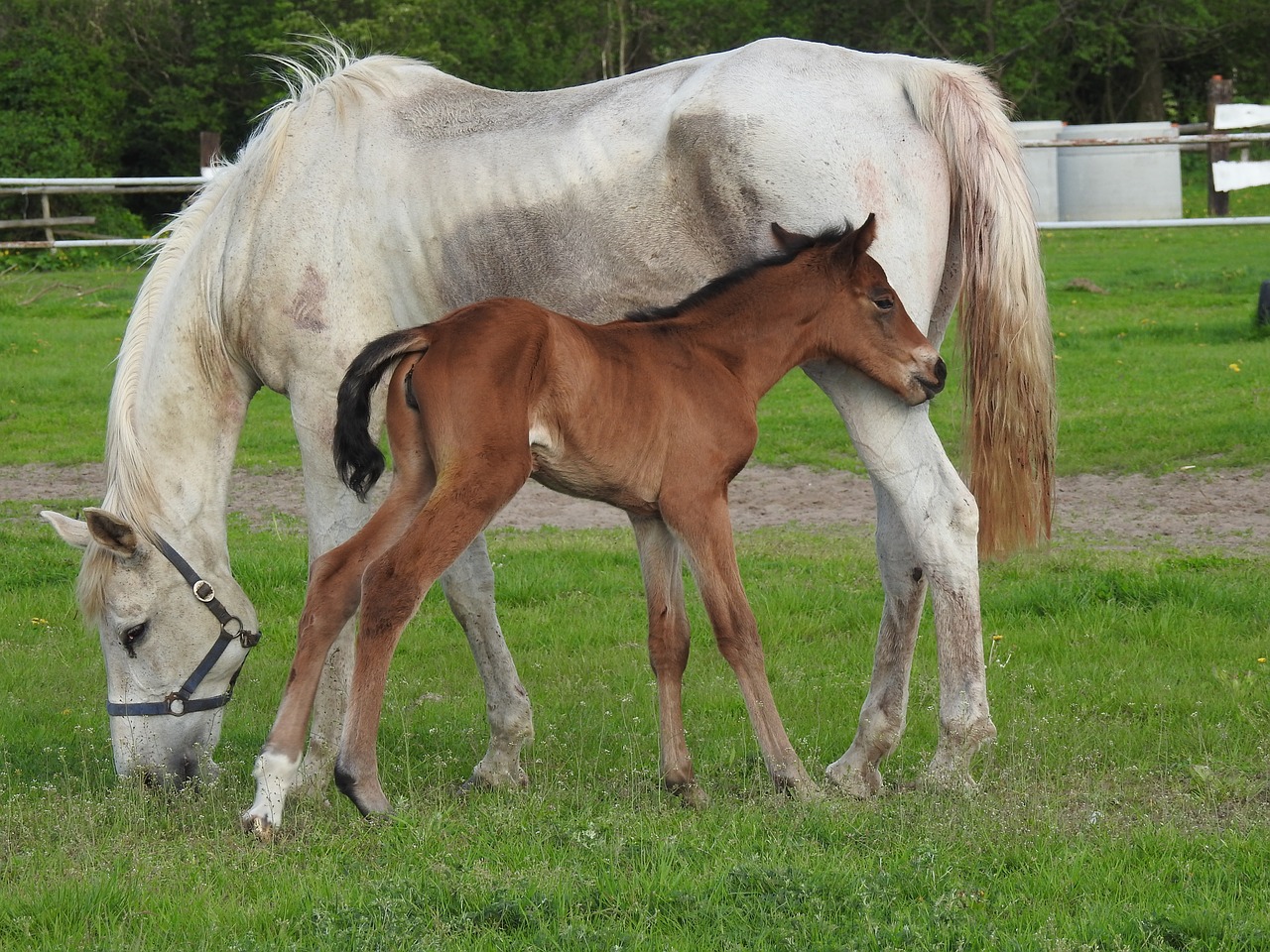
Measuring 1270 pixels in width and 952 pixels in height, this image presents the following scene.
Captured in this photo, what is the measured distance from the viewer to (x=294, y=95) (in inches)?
199

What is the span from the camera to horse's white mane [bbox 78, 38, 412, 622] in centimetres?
475

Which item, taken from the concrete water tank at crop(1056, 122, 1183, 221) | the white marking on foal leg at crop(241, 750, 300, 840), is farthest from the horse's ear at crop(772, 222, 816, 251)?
the concrete water tank at crop(1056, 122, 1183, 221)

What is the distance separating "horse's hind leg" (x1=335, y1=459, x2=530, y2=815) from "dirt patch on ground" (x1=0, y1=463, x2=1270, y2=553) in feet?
15.2

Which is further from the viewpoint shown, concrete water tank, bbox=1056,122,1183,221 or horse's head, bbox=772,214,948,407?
concrete water tank, bbox=1056,122,1183,221

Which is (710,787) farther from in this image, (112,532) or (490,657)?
(112,532)

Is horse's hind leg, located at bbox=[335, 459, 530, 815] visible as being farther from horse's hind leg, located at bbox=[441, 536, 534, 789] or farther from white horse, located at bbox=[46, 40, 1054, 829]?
horse's hind leg, located at bbox=[441, 536, 534, 789]

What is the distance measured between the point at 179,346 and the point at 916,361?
2.41 meters

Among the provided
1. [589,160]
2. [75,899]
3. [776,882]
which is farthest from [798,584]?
[75,899]

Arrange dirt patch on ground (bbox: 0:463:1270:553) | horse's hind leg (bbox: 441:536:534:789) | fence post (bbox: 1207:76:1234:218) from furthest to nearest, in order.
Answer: fence post (bbox: 1207:76:1234:218), dirt patch on ground (bbox: 0:463:1270:553), horse's hind leg (bbox: 441:536:534:789)

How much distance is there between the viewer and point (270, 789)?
405 centimetres

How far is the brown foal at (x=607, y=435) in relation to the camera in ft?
13.1

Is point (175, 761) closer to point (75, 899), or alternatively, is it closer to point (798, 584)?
point (75, 899)

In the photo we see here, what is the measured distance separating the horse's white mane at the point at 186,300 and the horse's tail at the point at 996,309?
6.36ft

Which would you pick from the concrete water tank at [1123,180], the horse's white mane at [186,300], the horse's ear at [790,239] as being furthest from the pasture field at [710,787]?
the concrete water tank at [1123,180]
